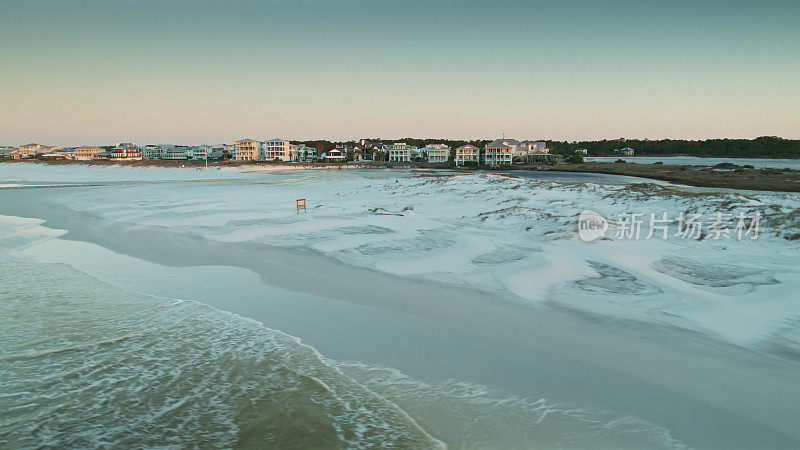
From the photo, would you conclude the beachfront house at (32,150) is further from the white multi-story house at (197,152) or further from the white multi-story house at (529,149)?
the white multi-story house at (529,149)

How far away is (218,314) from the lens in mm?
6109

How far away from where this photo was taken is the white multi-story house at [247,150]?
115375 millimetres

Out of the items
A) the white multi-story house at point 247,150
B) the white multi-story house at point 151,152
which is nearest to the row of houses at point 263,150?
the white multi-story house at point 247,150

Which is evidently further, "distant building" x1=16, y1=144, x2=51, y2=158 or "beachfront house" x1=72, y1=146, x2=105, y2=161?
"distant building" x1=16, y1=144, x2=51, y2=158

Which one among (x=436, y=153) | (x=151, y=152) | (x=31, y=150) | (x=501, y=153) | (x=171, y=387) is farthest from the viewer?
(x=31, y=150)

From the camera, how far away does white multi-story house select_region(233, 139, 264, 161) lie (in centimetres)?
11538

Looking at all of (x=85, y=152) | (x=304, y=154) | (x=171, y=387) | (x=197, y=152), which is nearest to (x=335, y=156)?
(x=304, y=154)

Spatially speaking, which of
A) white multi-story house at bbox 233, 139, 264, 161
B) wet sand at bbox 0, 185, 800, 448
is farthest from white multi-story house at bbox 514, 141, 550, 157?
wet sand at bbox 0, 185, 800, 448

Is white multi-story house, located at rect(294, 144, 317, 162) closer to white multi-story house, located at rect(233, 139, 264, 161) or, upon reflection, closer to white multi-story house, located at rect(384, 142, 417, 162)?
white multi-story house, located at rect(233, 139, 264, 161)

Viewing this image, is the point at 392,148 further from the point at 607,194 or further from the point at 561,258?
the point at 561,258

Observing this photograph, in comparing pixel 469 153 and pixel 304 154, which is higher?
pixel 304 154

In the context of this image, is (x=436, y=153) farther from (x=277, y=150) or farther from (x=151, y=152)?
(x=151, y=152)

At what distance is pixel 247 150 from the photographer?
116m

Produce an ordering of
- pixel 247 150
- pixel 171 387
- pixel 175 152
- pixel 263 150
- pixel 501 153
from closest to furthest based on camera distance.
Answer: pixel 171 387 < pixel 501 153 < pixel 247 150 < pixel 263 150 < pixel 175 152
